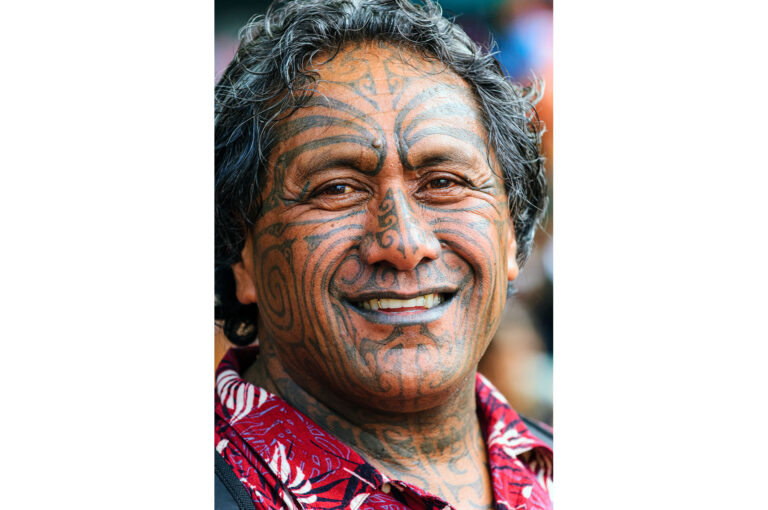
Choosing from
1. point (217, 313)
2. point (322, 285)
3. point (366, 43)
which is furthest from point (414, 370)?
point (366, 43)

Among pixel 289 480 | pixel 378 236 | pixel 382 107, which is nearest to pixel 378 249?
pixel 378 236

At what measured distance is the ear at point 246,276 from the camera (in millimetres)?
2549

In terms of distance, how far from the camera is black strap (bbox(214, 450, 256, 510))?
235 centimetres

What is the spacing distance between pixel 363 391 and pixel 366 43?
88 cm

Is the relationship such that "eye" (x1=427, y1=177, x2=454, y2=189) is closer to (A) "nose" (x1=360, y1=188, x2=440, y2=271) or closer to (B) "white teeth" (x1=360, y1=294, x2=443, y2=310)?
(A) "nose" (x1=360, y1=188, x2=440, y2=271)

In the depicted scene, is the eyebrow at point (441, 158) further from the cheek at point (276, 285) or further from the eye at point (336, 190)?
the cheek at point (276, 285)

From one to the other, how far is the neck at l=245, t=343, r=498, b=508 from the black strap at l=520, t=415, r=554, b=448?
293 mm

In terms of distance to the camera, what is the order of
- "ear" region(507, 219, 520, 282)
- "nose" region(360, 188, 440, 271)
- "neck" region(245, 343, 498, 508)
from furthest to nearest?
1. "ear" region(507, 219, 520, 282)
2. "neck" region(245, 343, 498, 508)
3. "nose" region(360, 188, 440, 271)

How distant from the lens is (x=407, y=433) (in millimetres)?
2539

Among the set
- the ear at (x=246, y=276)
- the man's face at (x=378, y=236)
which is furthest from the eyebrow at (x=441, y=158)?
the ear at (x=246, y=276)

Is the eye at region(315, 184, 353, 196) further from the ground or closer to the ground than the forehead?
closer to the ground

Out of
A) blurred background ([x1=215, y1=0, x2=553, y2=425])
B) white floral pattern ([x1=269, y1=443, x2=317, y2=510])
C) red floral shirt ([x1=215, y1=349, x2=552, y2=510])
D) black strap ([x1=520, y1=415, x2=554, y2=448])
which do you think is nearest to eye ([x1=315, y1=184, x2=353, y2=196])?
blurred background ([x1=215, y1=0, x2=553, y2=425])

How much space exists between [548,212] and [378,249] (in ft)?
2.15

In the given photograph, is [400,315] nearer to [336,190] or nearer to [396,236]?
[396,236]
